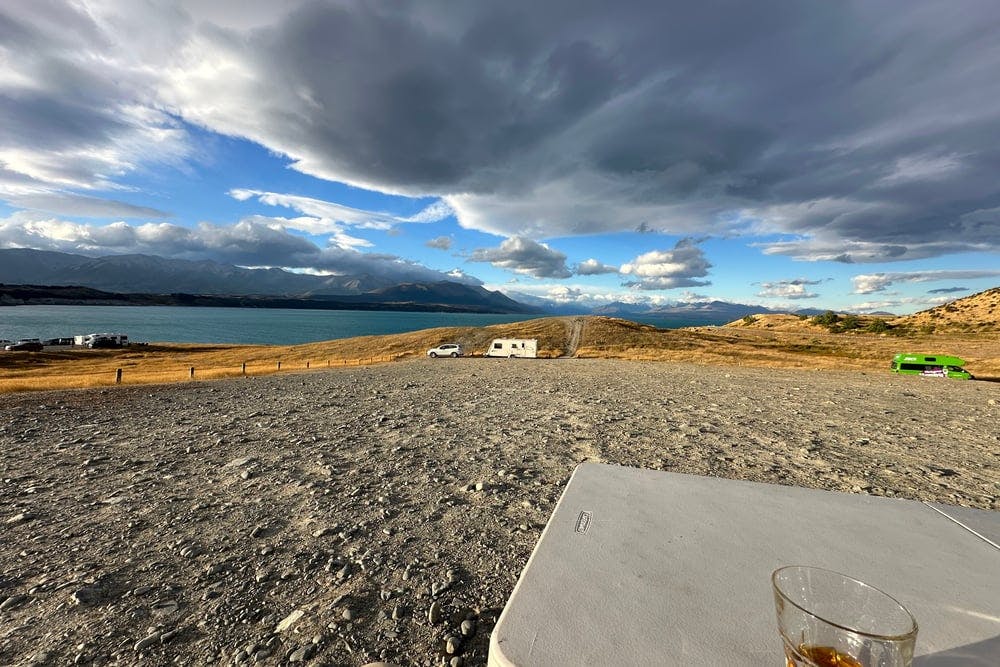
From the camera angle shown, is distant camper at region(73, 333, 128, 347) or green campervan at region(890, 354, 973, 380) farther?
distant camper at region(73, 333, 128, 347)

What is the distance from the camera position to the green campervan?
30000 millimetres

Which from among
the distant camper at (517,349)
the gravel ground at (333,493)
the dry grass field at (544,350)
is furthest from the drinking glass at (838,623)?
the distant camper at (517,349)

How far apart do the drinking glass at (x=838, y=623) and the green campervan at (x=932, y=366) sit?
136 ft

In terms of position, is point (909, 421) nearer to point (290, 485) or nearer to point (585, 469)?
point (585, 469)

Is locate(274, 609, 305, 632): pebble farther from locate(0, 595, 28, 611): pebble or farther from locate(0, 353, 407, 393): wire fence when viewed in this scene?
locate(0, 353, 407, 393): wire fence

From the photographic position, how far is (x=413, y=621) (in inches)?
167

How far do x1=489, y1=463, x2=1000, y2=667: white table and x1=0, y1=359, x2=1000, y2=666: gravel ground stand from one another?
5.06 feet

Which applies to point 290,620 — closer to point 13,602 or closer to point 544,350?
point 13,602

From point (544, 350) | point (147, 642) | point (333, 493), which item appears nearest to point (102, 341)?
point (544, 350)

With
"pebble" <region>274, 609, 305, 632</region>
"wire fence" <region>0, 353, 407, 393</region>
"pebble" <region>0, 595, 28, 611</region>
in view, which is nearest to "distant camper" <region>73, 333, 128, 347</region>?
"wire fence" <region>0, 353, 407, 393</region>

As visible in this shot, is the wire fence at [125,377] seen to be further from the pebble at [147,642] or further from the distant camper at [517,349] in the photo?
the pebble at [147,642]

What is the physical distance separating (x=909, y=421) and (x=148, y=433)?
80.7ft

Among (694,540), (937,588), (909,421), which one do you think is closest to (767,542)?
(694,540)

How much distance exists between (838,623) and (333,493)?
724 centimetres
